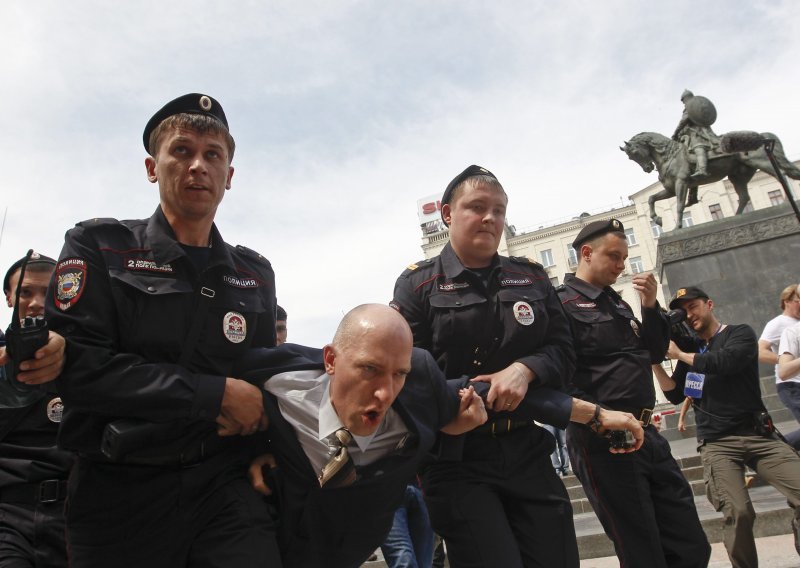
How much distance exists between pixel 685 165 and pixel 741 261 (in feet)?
11.6

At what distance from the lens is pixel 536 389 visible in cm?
281

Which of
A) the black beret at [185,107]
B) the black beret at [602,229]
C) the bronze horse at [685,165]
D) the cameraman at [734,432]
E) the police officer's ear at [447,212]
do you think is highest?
the bronze horse at [685,165]

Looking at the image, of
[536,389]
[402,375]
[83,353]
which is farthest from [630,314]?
[83,353]

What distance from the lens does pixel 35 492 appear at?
278 cm

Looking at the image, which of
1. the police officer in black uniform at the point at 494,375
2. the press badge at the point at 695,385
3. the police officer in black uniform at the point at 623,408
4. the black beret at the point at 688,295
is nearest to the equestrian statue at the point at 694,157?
the black beret at the point at 688,295

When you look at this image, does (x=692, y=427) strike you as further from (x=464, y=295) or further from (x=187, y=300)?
(x=187, y=300)

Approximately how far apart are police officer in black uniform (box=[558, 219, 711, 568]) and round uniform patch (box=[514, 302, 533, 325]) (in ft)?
2.62

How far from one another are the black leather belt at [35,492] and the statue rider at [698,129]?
1457 centimetres

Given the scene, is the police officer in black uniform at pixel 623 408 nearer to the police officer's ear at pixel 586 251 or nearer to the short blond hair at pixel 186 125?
the police officer's ear at pixel 586 251

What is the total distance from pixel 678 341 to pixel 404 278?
2.87 metres

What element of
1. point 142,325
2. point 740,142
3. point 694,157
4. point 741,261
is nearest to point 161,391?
point 142,325

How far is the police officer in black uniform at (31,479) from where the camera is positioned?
8.82 ft

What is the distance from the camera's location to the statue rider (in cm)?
1415

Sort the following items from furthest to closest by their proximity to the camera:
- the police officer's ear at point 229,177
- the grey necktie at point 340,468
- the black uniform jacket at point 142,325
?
the police officer's ear at point 229,177
the grey necktie at point 340,468
the black uniform jacket at point 142,325
